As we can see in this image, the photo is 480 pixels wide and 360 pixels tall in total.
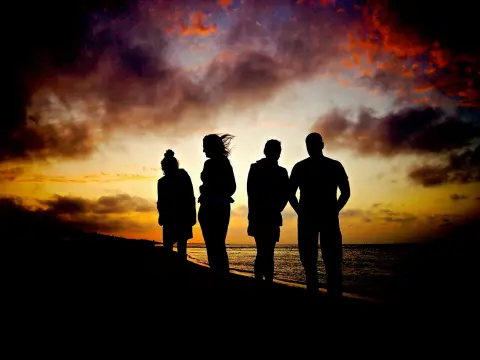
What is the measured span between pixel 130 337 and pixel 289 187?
3407 millimetres

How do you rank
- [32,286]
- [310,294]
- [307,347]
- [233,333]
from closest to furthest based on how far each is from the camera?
1. [307,347]
2. [233,333]
3. [32,286]
4. [310,294]

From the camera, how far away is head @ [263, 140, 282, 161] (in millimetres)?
5312

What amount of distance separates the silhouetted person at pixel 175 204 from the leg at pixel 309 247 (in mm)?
Answer: 2319

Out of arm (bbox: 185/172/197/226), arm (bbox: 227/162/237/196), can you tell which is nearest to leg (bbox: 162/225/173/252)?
arm (bbox: 185/172/197/226)

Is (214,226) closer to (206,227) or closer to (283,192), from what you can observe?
(206,227)

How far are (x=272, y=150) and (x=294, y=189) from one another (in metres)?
0.73

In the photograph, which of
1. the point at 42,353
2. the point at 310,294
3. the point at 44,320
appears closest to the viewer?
the point at 42,353

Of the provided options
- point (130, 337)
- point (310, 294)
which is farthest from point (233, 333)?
point (310, 294)

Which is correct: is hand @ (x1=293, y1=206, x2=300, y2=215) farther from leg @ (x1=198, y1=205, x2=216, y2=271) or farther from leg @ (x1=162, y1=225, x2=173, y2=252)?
leg @ (x1=162, y1=225, x2=173, y2=252)

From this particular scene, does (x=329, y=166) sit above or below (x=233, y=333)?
above

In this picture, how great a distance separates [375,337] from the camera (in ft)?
9.07

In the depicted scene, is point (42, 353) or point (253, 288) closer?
point (42, 353)

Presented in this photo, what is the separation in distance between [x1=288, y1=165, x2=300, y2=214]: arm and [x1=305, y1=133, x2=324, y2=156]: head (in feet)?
1.24

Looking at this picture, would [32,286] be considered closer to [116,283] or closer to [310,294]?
[116,283]
